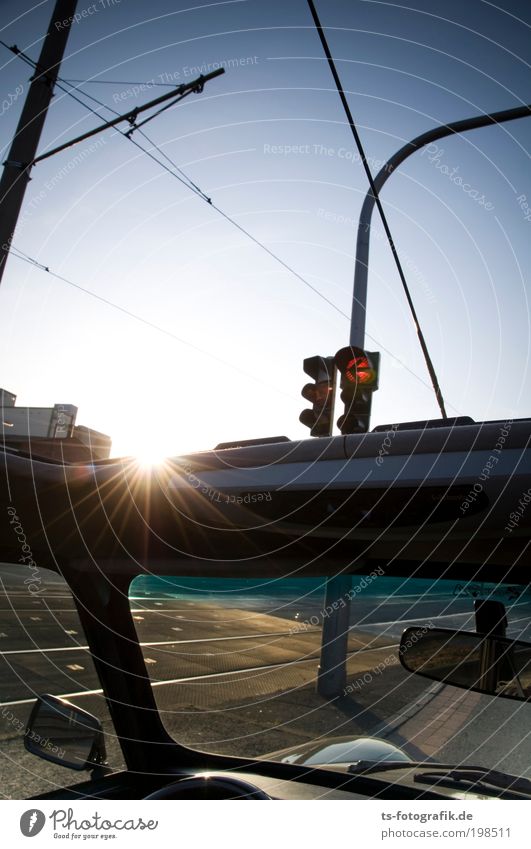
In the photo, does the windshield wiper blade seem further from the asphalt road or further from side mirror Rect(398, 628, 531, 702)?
the asphalt road

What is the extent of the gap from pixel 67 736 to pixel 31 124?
5732 mm

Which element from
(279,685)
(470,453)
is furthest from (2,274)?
(279,685)

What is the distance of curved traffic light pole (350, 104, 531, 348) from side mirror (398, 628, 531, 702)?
5.55 metres

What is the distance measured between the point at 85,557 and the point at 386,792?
1.40 m

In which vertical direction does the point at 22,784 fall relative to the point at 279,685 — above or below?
above

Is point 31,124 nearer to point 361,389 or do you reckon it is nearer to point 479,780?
point 361,389

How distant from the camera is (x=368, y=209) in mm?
7629

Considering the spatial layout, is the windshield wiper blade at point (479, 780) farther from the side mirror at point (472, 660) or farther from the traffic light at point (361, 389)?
the traffic light at point (361, 389)

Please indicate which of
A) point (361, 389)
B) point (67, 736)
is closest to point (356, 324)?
point (361, 389)

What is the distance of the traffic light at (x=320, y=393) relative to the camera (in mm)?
5957

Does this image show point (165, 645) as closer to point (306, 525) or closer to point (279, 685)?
point (279, 685)

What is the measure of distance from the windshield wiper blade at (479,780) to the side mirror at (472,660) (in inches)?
11.8

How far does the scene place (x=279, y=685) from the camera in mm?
8328

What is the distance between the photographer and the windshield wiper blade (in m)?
1.89
